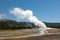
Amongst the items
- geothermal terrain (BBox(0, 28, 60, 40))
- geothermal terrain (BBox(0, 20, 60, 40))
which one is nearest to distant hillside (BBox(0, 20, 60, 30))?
geothermal terrain (BBox(0, 20, 60, 40))

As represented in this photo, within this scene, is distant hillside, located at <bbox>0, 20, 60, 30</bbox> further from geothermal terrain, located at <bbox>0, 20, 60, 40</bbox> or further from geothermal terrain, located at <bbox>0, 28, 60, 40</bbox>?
geothermal terrain, located at <bbox>0, 28, 60, 40</bbox>

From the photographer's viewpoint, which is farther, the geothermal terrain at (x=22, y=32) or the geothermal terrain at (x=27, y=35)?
the geothermal terrain at (x=22, y=32)

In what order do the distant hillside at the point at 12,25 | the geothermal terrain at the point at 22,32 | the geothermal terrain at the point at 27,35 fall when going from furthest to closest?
the distant hillside at the point at 12,25, the geothermal terrain at the point at 22,32, the geothermal terrain at the point at 27,35

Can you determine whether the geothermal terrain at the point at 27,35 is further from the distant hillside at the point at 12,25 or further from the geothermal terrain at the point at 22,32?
the distant hillside at the point at 12,25

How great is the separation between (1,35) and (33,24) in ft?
10.8

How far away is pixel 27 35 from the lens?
11.0 m

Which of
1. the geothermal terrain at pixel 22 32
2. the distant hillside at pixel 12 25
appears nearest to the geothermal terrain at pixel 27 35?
the geothermal terrain at pixel 22 32

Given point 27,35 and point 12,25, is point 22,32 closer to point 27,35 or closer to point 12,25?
point 27,35

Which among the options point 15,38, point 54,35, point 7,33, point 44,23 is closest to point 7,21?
point 7,33

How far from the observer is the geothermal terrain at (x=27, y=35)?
10.4 metres

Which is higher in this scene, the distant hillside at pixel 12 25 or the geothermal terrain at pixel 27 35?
the distant hillside at pixel 12 25

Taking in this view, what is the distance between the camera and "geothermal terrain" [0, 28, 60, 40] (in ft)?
34.0

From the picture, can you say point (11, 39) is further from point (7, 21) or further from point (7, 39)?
point (7, 21)

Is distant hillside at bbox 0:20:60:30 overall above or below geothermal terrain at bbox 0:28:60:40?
above
